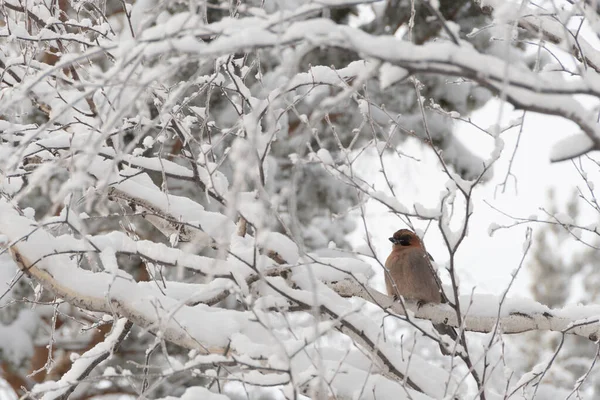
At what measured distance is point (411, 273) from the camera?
16.5 ft

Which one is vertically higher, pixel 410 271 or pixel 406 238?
pixel 406 238

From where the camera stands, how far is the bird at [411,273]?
4.34 metres

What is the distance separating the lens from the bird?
4340 mm

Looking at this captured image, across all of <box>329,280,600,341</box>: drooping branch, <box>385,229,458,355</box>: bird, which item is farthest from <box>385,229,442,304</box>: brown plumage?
<box>329,280,600,341</box>: drooping branch

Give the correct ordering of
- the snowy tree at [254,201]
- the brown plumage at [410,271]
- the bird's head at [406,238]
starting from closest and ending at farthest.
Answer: the snowy tree at [254,201] → the brown plumage at [410,271] → the bird's head at [406,238]

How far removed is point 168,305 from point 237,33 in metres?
1.68

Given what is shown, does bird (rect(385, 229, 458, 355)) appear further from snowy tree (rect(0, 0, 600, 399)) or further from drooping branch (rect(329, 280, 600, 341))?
drooping branch (rect(329, 280, 600, 341))

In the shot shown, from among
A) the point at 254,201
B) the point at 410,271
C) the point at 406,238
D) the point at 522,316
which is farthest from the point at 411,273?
the point at 254,201

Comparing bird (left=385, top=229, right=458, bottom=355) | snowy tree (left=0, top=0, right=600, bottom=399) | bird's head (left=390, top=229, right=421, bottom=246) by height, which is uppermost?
snowy tree (left=0, top=0, right=600, bottom=399)

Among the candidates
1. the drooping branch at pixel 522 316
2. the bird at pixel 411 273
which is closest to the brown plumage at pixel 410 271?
the bird at pixel 411 273

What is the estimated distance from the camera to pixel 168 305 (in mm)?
3080

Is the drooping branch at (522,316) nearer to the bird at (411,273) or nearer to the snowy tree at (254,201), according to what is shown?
the snowy tree at (254,201)

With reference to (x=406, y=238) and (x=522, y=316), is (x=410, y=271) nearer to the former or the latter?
(x=406, y=238)

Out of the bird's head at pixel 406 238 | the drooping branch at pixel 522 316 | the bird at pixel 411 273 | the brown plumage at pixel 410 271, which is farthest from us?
the bird's head at pixel 406 238
